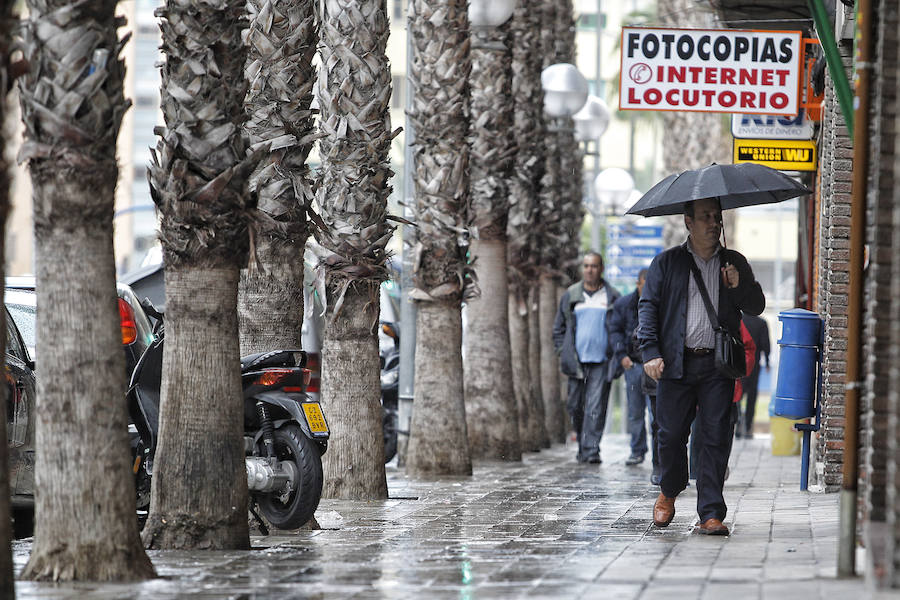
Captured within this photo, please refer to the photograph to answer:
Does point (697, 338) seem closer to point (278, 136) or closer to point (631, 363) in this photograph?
point (278, 136)

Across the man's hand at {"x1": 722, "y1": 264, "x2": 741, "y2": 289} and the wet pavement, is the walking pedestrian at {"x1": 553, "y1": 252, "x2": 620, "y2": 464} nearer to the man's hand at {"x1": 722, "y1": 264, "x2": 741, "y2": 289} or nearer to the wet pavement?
the wet pavement

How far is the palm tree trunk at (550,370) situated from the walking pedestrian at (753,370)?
9.18 ft

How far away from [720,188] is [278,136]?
2855 millimetres

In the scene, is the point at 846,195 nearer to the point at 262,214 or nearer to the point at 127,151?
the point at 262,214

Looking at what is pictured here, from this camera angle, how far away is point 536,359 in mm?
24172

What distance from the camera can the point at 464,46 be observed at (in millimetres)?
16266

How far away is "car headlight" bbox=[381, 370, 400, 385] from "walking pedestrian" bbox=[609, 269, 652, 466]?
8.39 feet

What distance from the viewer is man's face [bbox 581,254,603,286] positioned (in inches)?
→ 766

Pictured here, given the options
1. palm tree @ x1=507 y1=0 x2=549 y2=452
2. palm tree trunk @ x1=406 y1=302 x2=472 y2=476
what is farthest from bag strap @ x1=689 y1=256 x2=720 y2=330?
palm tree @ x1=507 y1=0 x2=549 y2=452

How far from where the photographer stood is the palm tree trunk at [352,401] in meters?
13.2

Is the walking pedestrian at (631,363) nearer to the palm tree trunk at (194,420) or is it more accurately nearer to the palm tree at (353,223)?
the palm tree at (353,223)

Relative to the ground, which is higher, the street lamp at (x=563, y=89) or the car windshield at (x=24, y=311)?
the street lamp at (x=563, y=89)

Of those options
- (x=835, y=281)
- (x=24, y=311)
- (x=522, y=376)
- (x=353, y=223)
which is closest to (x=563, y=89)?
(x=522, y=376)

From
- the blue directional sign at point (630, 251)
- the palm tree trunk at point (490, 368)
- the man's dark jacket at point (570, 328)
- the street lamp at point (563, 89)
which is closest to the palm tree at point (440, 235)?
the palm tree trunk at point (490, 368)
